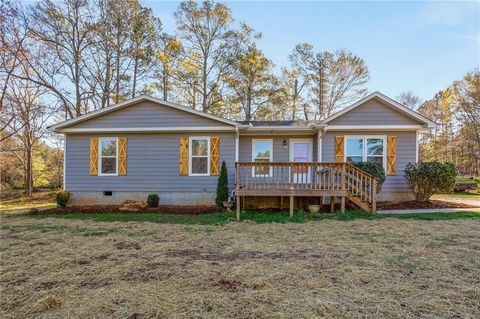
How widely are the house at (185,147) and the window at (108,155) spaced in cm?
3

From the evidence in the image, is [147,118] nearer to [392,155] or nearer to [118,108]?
[118,108]

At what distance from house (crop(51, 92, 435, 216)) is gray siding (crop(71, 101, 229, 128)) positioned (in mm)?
37

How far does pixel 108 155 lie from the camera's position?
1031cm

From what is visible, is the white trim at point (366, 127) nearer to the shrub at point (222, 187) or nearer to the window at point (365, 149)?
the window at point (365, 149)

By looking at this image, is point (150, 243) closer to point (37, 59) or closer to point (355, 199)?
point (355, 199)

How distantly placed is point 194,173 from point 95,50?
12710 millimetres

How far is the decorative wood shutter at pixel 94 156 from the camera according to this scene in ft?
33.4

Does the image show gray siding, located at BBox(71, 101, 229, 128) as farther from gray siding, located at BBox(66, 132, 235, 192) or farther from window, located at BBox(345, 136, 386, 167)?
window, located at BBox(345, 136, 386, 167)

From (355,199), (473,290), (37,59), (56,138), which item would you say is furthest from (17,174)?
(473,290)

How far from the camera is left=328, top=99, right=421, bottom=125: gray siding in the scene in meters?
9.77

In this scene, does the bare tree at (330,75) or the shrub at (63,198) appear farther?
the bare tree at (330,75)

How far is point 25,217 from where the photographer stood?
28.5 feet

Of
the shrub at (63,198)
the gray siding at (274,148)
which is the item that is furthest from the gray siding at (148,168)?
the gray siding at (274,148)

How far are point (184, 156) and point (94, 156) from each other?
357cm
